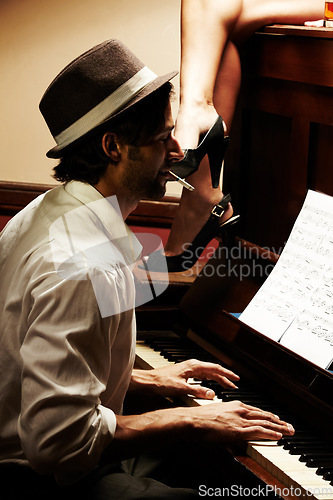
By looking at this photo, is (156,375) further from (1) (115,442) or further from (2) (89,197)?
(2) (89,197)

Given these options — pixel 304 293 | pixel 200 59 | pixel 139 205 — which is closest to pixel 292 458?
pixel 304 293

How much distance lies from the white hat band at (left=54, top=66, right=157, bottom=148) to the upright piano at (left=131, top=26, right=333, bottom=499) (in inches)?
24.0

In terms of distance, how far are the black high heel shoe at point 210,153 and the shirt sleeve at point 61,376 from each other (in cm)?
87

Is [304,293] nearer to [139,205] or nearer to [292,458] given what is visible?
[292,458]

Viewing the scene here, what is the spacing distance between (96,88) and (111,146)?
13cm

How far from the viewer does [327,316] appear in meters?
1.79

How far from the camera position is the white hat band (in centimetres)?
155

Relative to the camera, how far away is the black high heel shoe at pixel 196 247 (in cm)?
236

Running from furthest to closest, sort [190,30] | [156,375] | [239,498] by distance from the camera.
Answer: [190,30]
[156,375]
[239,498]

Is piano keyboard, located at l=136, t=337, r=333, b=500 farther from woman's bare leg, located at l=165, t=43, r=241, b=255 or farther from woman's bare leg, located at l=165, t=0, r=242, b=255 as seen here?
woman's bare leg, located at l=165, t=0, r=242, b=255

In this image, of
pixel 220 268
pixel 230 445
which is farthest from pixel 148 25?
pixel 230 445

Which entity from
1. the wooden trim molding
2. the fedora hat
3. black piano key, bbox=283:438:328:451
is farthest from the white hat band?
the wooden trim molding

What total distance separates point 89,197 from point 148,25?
2075 mm

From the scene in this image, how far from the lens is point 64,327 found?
1339 millimetres
